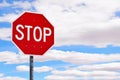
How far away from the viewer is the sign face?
20.8 meters

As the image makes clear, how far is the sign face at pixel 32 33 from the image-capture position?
818 inches

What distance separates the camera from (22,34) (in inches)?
821

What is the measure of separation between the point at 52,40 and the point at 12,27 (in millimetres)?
1517

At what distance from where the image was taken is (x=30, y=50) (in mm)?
20844

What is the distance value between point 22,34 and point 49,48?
1078mm

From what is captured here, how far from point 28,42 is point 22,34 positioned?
348 millimetres

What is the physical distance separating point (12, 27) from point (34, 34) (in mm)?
804

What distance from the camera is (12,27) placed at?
20797mm

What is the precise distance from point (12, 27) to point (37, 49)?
1157 millimetres

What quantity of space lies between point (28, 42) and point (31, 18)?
0.90m

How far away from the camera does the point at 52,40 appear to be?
21.3 meters

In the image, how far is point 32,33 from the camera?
20969mm

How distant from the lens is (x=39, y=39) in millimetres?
21078

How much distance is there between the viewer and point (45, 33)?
21.3 m
